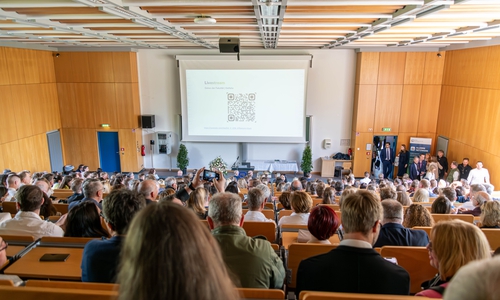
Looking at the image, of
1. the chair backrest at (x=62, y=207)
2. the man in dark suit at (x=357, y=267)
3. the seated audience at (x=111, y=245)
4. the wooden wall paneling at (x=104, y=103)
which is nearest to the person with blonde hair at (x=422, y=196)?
the man in dark suit at (x=357, y=267)

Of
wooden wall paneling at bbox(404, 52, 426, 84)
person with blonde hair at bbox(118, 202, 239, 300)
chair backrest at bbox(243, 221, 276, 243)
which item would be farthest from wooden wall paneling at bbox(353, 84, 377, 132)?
person with blonde hair at bbox(118, 202, 239, 300)

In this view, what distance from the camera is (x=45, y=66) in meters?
11.5

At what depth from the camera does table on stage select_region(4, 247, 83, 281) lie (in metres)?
2.21

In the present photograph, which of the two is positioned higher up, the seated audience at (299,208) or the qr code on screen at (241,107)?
the qr code on screen at (241,107)

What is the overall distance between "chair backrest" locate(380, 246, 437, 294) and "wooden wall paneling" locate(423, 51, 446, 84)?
10553 millimetres

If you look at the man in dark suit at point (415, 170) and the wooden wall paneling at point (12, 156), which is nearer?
the wooden wall paneling at point (12, 156)

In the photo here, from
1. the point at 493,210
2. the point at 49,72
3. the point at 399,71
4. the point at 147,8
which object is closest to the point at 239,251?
the point at 493,210

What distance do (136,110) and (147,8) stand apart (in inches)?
316

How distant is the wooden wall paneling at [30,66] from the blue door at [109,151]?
285cm

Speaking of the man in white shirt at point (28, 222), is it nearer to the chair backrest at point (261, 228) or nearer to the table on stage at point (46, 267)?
the table on stage at point (46, 267)

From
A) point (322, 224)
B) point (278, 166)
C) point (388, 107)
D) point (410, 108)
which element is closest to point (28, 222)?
point (322, 224)

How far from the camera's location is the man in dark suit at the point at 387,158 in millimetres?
11640

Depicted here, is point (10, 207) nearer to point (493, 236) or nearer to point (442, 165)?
point (493, 236)

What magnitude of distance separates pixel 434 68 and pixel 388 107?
2.08 metres
